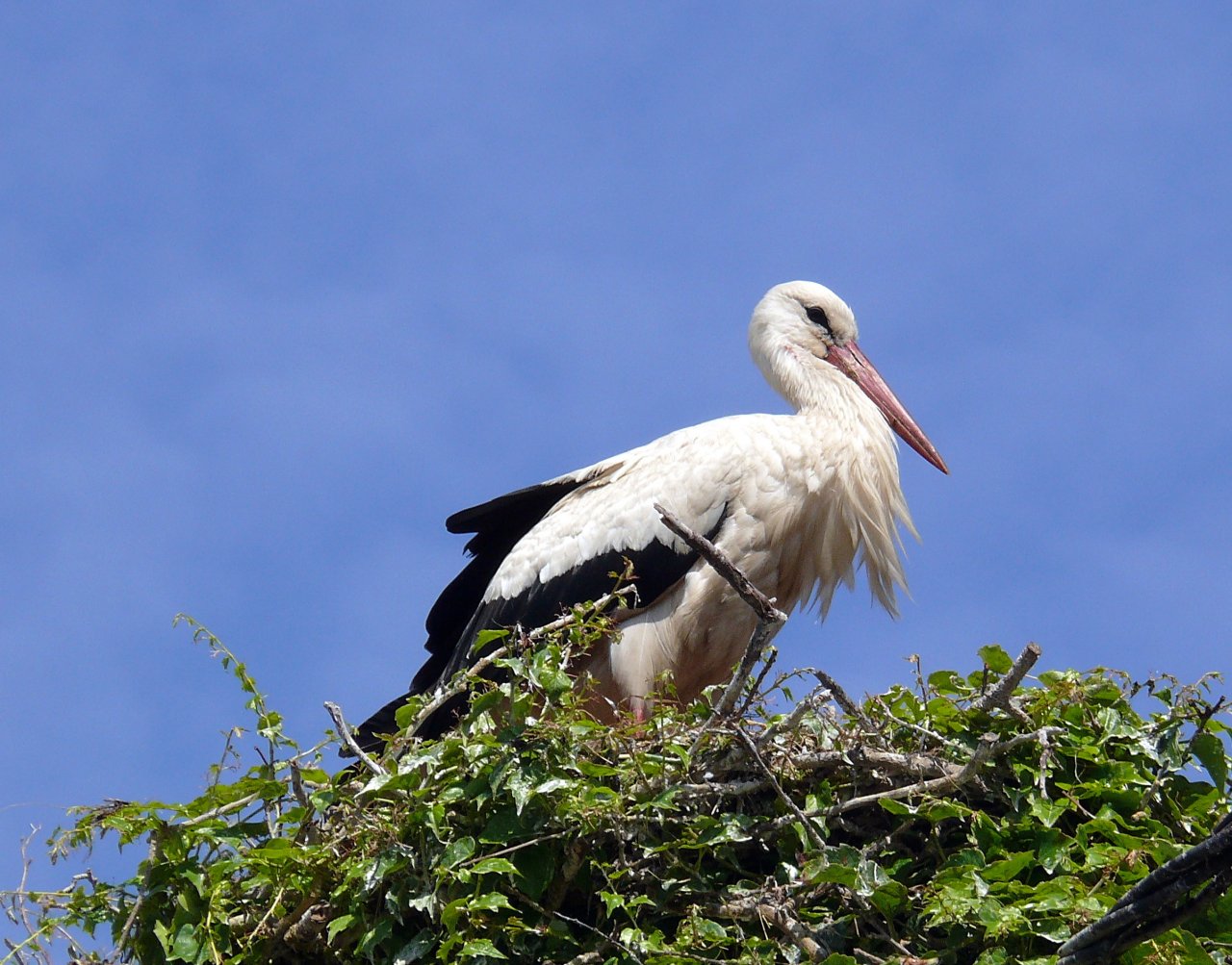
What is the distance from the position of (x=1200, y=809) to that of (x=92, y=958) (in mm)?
2837

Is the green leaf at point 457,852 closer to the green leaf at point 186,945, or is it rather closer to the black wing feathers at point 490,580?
the green leaf at point 186,945

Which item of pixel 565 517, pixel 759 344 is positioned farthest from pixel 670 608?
pixel 759 344

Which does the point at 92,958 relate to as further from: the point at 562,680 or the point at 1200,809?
the point at 1200,809

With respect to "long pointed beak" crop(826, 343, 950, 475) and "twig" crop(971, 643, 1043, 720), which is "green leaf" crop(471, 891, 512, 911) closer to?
"twig" crop(971, 643, 1043, 720)

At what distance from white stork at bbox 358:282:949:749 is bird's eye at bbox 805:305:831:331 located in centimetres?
36

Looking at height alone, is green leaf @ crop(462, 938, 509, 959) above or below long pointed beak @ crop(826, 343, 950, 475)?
below

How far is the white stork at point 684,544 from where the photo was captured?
20.2ft

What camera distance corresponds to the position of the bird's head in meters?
7.05

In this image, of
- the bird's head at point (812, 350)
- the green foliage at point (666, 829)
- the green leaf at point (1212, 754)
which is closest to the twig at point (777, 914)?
the green foliage at point (666, 829)

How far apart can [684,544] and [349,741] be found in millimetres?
1675

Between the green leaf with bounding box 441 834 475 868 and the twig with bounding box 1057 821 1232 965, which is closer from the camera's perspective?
the twig with bounding box 1057 821 1232 965

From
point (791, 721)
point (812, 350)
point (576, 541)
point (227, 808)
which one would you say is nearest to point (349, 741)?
point (227, 808)

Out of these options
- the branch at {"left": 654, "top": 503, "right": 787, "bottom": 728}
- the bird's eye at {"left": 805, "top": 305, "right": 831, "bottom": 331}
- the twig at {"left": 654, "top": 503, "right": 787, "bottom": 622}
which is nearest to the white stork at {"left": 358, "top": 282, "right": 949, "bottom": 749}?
the bird's eye at {"left": 805, "top": 305, "right": 831, "bottom": 331}

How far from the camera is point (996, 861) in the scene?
4352 mm
